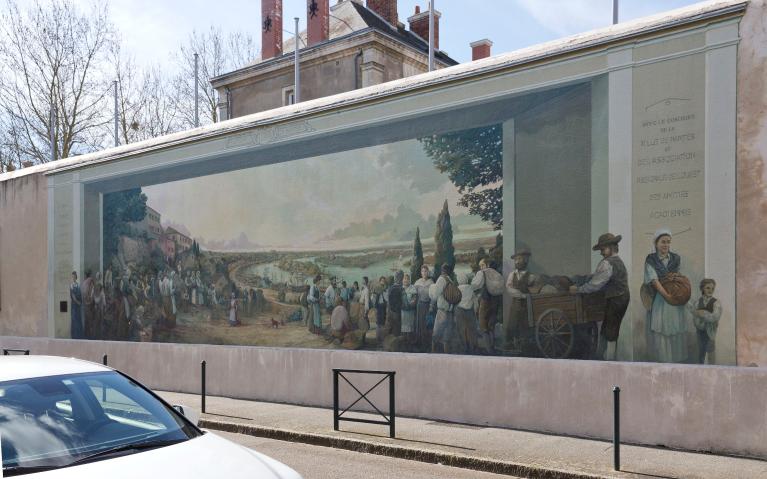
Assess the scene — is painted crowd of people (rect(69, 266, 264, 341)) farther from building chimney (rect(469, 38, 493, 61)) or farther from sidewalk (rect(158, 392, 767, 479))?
building chimney (rect(469, 38, 493, 61))

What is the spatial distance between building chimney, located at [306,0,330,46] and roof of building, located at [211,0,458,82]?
455mm

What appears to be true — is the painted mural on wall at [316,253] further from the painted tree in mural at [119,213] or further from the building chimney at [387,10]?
the building chimney at [387,10]

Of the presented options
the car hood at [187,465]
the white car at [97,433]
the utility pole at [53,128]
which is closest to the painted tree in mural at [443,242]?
the white car at [97,433]

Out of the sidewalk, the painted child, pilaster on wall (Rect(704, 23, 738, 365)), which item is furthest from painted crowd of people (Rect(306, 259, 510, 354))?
pilaster on wall (Rect(704, 23, 738, 365))

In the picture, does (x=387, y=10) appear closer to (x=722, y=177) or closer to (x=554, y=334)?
(x=554, y=334)

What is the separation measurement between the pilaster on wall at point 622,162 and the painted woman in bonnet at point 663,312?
9.0 inches

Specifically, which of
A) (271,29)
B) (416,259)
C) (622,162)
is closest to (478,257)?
(416,259)

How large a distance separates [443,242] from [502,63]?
111 inches

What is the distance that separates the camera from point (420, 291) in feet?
37.8

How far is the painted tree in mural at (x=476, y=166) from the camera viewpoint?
10734mm

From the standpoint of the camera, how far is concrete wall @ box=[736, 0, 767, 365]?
8430mm

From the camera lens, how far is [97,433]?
459 cm

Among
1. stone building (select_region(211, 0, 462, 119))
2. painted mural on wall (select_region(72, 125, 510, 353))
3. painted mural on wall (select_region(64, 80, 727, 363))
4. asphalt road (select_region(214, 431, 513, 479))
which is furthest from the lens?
stone building (select_region(211, 0, 462, 119))

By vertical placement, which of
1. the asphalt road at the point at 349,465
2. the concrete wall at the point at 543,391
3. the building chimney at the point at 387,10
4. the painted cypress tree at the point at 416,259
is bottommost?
the asphalt road at the point at 349,465
